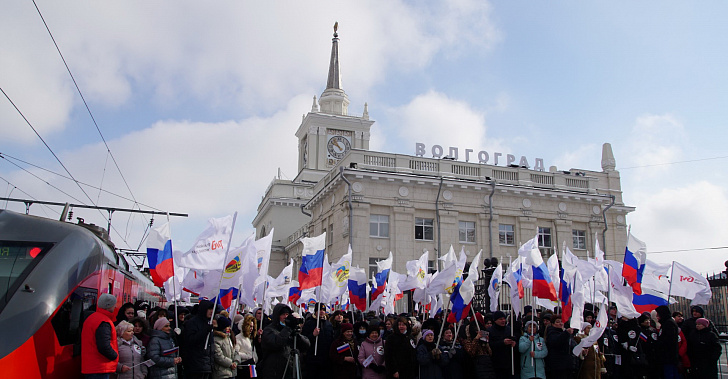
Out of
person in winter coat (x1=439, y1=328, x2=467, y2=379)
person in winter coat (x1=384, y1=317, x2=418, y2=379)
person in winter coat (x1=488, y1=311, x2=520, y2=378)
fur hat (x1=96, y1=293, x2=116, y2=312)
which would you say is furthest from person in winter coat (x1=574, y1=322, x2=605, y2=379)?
fur hat (x1=96, y1=293, x2=116, y2=312)

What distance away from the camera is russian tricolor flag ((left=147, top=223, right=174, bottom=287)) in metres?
10.5

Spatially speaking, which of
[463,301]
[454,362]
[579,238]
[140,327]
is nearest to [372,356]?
[454,362]

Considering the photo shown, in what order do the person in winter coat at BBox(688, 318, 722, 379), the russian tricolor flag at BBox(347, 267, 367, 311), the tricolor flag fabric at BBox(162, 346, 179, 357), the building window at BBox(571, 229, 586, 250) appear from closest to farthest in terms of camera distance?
the tricolor flag fabric at BBox(162, 346, 179, 357) < the person in winter coat at BBox(688, 318, 722, 379) < the russian tricolor flag at BBox(347, 267, 367, 311) < the building window at BBox(571, 229, 586, 250)

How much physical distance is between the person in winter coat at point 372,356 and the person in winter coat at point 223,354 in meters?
2.05

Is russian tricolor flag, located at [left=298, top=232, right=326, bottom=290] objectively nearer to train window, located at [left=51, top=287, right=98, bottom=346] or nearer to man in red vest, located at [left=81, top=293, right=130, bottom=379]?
train window, located at [left=51, top=287, right=98, bottom=346]

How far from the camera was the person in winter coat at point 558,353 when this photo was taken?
9.23 m

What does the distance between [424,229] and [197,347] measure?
23.3 m

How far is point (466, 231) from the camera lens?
3188 cm

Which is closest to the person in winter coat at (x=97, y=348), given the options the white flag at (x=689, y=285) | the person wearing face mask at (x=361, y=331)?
the person wearing face mask at (x=361, y=331)

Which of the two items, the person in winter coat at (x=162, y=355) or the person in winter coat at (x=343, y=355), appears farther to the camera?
the person in winter coat at (x=343, y=355)

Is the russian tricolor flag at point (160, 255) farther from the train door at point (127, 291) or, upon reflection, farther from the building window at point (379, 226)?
the building window at point (379, 226)

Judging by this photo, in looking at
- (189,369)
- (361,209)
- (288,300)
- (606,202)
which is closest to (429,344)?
(189,369)

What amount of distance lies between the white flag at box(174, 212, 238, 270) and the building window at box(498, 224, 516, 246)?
2374cm

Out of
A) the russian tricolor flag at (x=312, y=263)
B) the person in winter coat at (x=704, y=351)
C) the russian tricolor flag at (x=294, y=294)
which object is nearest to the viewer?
the person in winter coat at (x=704, y=351)
